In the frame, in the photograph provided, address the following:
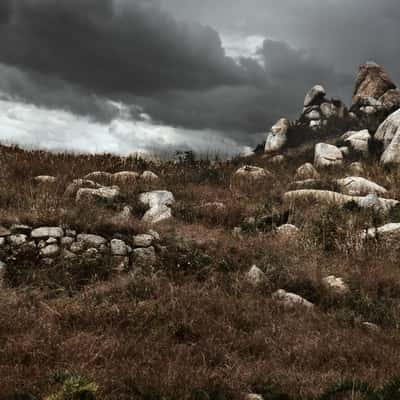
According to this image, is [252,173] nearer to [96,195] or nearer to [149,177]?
[149,177]

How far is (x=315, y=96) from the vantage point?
2917 centimetres

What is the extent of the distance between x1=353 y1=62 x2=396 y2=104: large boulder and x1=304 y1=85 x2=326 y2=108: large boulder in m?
2.28

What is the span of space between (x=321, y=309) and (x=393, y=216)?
4.65 metres

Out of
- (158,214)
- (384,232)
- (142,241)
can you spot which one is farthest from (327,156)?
(142,241)

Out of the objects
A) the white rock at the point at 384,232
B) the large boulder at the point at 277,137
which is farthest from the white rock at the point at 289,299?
the large boulder at the point at 277,137

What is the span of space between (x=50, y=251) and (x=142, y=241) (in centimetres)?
143

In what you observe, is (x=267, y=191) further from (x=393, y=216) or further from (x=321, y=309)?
(x=321, y=309)

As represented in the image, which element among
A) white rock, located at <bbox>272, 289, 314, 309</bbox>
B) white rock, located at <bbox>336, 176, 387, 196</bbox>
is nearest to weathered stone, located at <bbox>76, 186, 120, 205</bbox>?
white rock, located at <bbox>272, 289, 314, 309</bbox>

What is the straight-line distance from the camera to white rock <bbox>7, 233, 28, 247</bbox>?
6.58 metres

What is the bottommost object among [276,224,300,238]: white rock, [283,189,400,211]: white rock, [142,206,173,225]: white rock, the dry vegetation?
the dry vegetation

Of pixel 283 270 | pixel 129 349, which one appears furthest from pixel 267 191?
pixel 129 349

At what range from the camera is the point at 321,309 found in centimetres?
564

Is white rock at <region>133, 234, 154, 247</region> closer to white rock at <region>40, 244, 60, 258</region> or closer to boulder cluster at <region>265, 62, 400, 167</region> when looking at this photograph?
white rock at <region>40, 244, 60, 258</region>

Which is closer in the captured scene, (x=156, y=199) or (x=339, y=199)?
(x=156, y=199)
